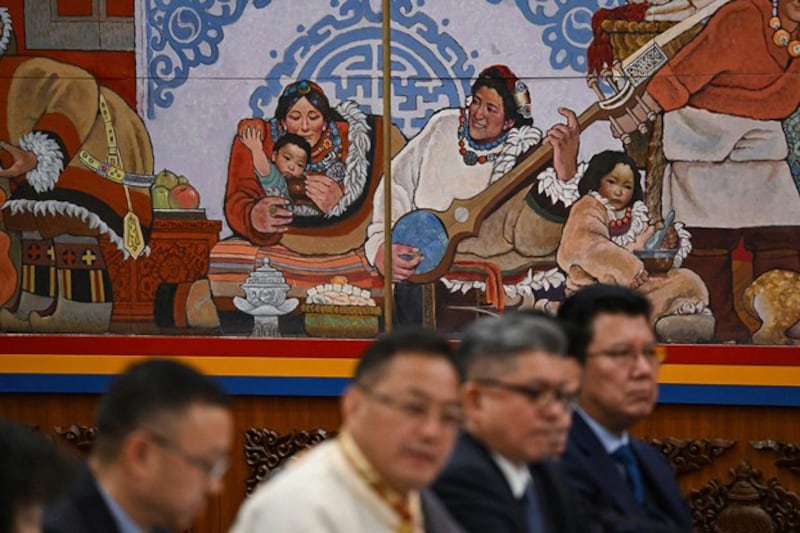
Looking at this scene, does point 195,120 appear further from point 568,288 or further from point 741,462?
point 741,462

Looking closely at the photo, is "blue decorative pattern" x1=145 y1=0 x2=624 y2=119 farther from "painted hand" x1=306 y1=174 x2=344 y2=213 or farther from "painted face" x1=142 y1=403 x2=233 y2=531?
"painted face" x1=142 y1=403 x2=233 y2=531

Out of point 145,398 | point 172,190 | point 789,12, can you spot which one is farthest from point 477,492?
point 789,12

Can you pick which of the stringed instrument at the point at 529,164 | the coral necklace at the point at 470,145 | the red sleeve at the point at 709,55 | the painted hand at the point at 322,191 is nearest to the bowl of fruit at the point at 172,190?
the painted hand at the point at 322,191

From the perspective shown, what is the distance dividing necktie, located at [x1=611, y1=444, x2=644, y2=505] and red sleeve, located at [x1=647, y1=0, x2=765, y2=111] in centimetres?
296

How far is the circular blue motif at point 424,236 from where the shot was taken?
7.11m

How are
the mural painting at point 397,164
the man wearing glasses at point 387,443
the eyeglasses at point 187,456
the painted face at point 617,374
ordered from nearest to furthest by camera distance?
Answer: the eyeglasses at point 187,456, the man wearing glasses at point 387,443, the painted face at point 617,374, the mural painting at point 397,164

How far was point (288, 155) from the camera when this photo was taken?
7133mm

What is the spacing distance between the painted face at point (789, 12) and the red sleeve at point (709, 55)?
10cm

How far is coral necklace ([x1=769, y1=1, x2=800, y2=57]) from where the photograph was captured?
22.7ft

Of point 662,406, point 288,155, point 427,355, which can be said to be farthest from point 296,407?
point 427,355

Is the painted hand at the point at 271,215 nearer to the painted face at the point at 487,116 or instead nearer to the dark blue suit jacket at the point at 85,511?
the painted face at the point at 487,116

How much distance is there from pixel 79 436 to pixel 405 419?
4437 mm

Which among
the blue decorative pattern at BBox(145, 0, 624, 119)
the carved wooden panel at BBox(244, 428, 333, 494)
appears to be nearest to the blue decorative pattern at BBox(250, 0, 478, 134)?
the blue decorative pattern at BBox(145, 0, 624, 119)

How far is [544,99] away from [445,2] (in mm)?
633
